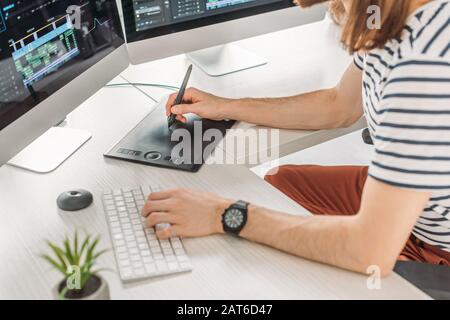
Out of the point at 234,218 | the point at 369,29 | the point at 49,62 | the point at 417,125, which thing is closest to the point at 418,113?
the point at 417,125

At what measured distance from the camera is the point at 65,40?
117cm

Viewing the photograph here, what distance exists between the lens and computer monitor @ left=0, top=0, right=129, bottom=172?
40.4 inches

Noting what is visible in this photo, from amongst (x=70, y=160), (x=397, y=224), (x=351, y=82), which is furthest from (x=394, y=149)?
(x=70, y=160)

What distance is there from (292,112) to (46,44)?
1.84 feet

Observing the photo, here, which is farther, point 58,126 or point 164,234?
point 58,126

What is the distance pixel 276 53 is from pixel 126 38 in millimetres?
525

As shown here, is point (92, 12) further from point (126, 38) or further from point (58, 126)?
point (58, 126)

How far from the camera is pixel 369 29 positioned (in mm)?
983

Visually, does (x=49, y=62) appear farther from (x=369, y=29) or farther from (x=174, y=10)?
(x=369, y=29)

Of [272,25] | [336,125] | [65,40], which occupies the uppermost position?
[65,40]

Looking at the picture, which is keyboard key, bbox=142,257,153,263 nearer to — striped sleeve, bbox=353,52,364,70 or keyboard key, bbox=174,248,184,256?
keyboard key, bbox=174,248,184,256

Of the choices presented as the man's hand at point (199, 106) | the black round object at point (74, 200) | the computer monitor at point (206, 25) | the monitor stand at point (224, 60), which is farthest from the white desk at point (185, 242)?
the monitor stand at point (224, 60)

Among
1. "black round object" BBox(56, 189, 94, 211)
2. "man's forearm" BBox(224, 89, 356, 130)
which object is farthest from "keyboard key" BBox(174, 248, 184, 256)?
"man's forearm" BBox(224, 89, 356, 130)

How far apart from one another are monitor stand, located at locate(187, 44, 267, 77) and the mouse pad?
29 cm
